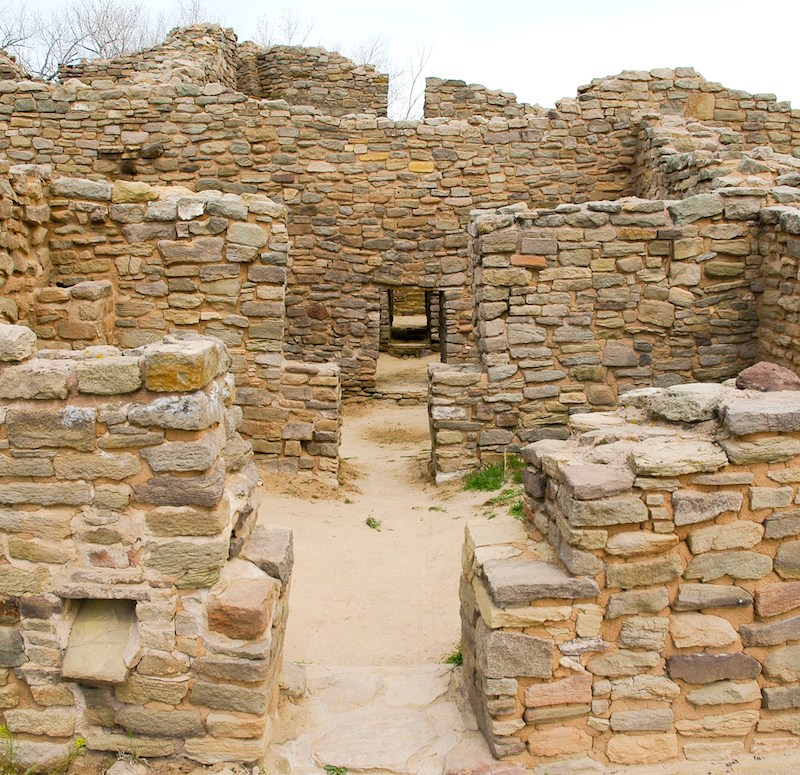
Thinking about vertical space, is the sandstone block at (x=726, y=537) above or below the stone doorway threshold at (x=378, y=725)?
above

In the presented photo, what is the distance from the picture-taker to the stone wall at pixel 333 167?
469 inches

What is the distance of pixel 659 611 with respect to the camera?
4.03 m

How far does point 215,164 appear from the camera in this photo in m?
12.0

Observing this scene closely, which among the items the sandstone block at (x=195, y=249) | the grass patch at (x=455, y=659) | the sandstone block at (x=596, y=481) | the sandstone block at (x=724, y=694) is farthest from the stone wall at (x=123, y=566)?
the sandstone block at (x=195, y=249)

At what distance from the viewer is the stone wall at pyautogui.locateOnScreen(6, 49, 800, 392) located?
11.9 m

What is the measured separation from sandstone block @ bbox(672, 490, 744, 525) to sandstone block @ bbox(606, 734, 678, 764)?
1.07 meters

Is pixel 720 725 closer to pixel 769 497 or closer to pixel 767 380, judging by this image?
pixel 769 497

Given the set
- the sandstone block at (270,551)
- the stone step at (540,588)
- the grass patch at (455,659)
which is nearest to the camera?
the stone step at (540,588)

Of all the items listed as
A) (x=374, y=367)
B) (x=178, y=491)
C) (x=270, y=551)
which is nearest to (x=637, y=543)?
(x=270, y=551)

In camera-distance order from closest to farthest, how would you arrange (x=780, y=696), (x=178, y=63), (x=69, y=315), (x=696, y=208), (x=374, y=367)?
(x=780, y=696), (x=69, y=315), (x=696, y=208), (x=374, y=367), (x=178, y=63)

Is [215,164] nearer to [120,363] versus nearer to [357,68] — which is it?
[357,68]

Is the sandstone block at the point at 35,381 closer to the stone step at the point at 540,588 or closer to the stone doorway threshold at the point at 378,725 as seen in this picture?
the stone doorway threshold at the point at 378,725

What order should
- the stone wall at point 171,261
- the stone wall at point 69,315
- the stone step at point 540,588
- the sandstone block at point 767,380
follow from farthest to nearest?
the stone wall at point 171,261, the stone wall at point 69,315, the sandstone block at point 767,380, the stone step at point 540,588

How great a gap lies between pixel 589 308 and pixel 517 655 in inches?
206
